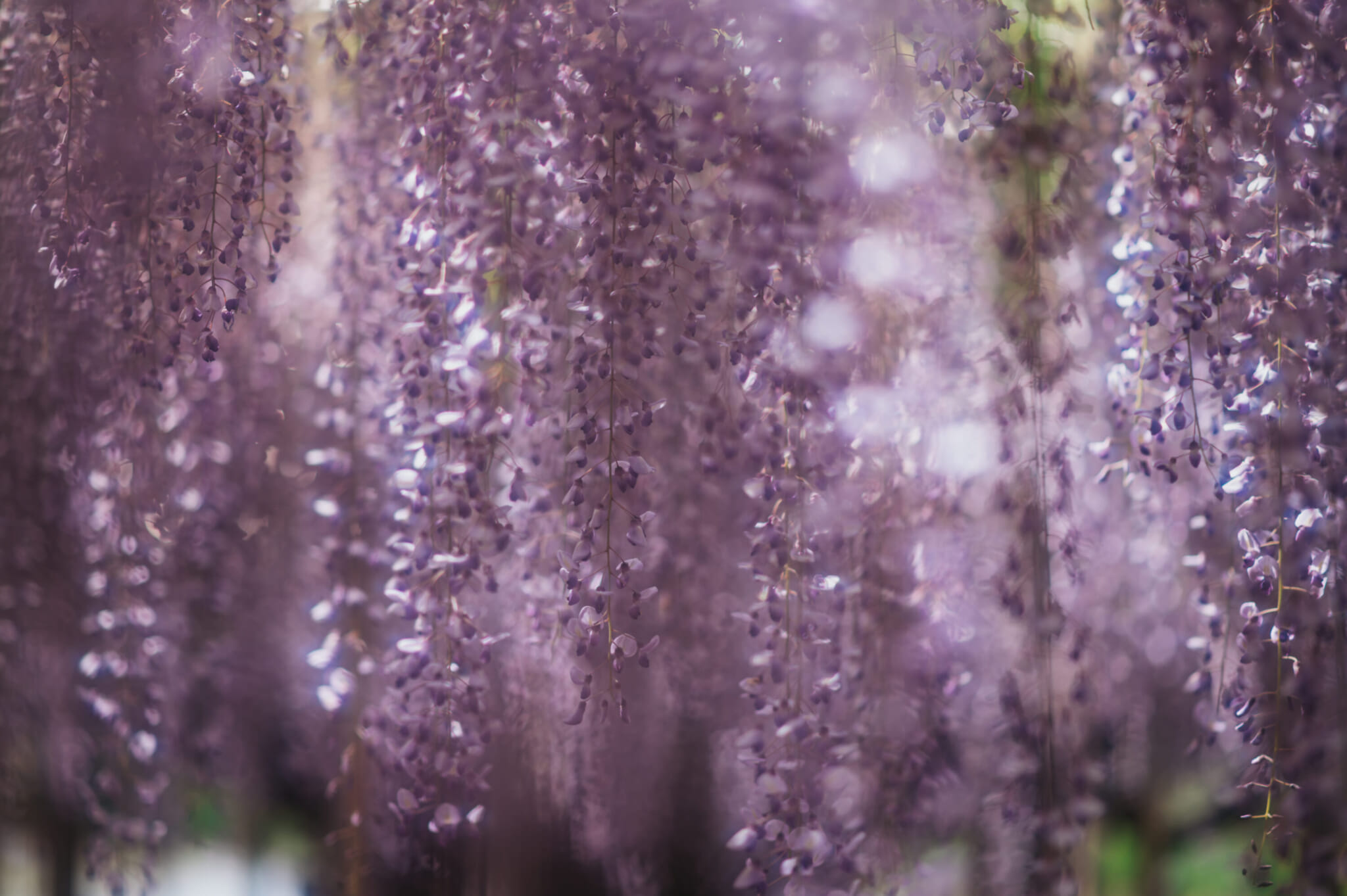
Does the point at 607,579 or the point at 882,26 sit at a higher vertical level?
the point at 882,26

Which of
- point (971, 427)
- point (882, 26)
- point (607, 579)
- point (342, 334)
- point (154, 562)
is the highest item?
point (882, 26)

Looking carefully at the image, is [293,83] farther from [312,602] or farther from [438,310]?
[312,602]

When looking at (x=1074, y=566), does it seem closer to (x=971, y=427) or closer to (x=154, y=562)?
(x=971, y=427)

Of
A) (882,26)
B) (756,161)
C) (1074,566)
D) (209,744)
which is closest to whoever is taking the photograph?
(756,161)

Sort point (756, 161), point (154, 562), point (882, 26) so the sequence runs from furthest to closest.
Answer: point (154, 562), point (882, 26), point (756, 161)

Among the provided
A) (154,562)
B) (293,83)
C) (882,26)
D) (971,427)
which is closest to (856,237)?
(882,26)

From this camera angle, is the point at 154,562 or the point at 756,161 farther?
the point at 154,562

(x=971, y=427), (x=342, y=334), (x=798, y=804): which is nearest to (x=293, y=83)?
(x=342, y=334)
